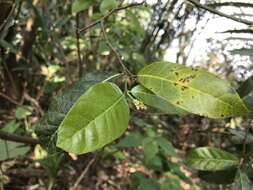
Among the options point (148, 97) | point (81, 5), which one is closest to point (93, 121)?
point (148, 97)

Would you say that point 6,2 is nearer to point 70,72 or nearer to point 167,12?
point 167,12

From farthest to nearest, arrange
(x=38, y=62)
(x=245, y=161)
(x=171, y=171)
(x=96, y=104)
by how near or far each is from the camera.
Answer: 1. (x=38, y=62)
2. (x=171, y=171)
3. (x=245, y=161)
4. (x=96, y=104)

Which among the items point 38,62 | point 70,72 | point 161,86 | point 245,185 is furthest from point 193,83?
point 38,62

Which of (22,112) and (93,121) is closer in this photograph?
(93,121)

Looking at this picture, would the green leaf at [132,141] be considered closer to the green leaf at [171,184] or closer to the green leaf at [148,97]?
the green leaf at [171,184]

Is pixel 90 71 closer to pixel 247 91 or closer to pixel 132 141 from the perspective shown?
pixel 132 141

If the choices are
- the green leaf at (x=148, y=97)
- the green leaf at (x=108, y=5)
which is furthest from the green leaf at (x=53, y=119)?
the green leaf at (x=108, y=5)

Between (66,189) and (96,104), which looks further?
(66,189)
